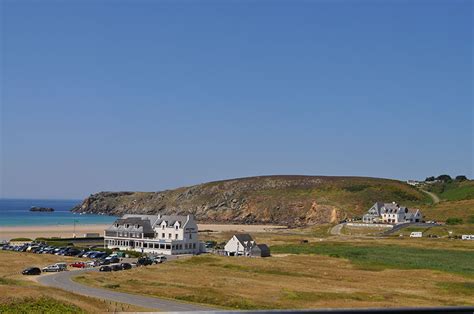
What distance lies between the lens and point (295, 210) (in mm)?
126375

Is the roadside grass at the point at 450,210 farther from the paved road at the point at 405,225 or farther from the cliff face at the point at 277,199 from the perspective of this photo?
the cliff face at the point at 277,199

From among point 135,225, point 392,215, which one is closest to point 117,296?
point 135,225

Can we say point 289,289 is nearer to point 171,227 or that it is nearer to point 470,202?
point 171,227

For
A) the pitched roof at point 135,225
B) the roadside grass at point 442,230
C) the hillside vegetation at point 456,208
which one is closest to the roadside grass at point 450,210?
the hillside vegetation at point 456,208

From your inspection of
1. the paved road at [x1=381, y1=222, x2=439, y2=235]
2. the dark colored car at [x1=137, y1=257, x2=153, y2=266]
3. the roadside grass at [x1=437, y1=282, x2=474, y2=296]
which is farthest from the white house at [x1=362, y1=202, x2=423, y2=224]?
the roadside grass at [x1=437, y1=282, x2=474, y2=296]

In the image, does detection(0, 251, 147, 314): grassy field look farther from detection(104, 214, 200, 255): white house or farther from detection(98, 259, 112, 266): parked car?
detection(104, 214, 200, 255): white house

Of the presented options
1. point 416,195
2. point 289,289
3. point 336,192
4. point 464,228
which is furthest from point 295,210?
point 289,289

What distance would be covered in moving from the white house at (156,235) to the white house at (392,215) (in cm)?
4218

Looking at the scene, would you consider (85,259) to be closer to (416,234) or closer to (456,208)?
(416,234)

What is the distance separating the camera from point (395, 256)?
50.8m

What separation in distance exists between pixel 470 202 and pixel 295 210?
134ft

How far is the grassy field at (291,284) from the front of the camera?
28.6 metres

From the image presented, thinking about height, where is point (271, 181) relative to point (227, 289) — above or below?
above

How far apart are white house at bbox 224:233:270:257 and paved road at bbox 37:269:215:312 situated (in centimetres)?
2034
